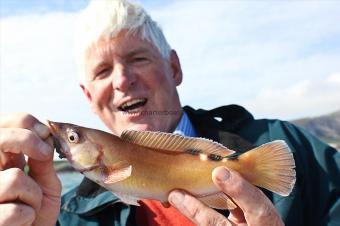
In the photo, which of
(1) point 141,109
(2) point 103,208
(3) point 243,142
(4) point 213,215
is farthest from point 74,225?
(4) point 213,215

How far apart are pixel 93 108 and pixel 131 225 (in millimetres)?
1658

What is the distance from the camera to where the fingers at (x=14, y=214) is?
3307 millimetres

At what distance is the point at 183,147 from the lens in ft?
11.0

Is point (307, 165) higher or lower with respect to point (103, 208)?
higher

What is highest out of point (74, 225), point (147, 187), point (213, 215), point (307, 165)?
point (147, 187)

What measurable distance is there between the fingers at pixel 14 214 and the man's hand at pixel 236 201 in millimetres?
937

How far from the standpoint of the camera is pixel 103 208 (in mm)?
Result: 5410

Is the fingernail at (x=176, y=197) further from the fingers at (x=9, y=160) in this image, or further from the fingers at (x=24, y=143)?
the fingers at (x=9, y=160)

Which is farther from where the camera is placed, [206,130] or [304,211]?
[206,130]

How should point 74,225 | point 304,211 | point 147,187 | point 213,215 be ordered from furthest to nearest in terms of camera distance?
point 74,225, point 304,211, point 213,215, point 147,187

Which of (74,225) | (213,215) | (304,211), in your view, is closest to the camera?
(213,215)

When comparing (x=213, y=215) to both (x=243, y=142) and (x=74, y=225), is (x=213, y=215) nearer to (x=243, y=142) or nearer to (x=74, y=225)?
(x=243, y=142)

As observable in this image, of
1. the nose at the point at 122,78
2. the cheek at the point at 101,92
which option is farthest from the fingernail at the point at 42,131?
the cheek at the point at 101,92

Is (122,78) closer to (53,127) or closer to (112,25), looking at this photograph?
(112,25)
